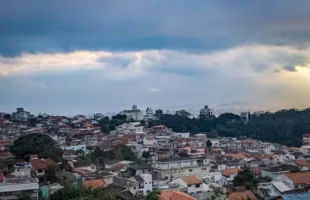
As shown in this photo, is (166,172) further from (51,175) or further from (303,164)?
(303,164)

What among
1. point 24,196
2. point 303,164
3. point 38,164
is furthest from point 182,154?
point 24,196

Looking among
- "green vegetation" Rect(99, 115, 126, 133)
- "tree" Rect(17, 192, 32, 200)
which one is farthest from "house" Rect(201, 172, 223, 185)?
"green vegetation" Rect(99, 115, 126, 133)

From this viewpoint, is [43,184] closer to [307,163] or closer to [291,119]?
[307,163]

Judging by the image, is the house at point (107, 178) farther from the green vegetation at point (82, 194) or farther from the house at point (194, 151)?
the house at point (194, 151)

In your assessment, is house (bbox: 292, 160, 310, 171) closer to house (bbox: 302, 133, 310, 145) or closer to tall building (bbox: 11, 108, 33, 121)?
house (bbox: 302, 133, 310, 145)

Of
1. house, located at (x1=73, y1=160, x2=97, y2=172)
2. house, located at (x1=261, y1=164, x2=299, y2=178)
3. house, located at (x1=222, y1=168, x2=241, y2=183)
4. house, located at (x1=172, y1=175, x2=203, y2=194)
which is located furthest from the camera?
house, located at (x1=222, y1=168, x2=241, y2=183)

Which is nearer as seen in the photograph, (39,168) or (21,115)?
(39,168)
